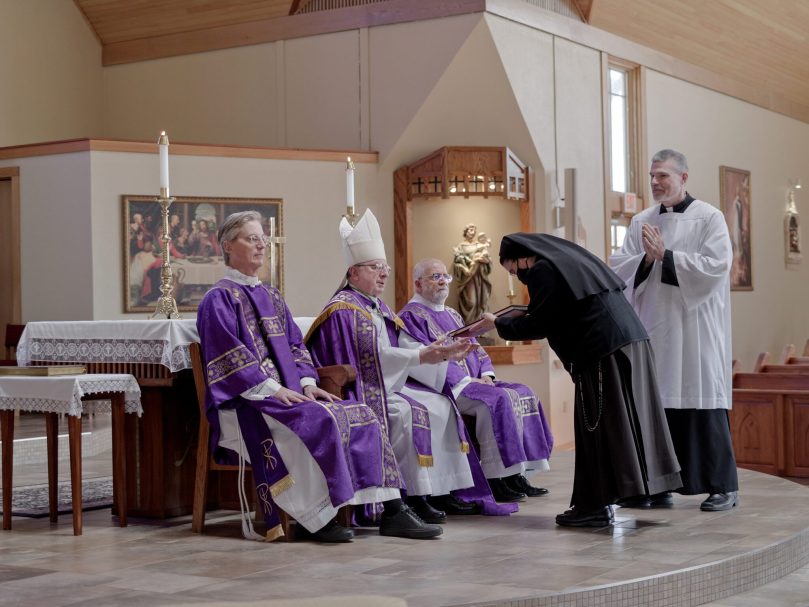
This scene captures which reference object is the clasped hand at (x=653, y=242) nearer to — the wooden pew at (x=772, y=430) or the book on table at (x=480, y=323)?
the book on table at (x=480, y=323)

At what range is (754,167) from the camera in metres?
16.2

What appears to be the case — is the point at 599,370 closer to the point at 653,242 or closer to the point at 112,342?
the point at 653,242

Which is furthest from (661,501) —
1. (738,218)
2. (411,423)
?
(738,218)

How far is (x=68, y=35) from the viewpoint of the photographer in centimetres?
1280

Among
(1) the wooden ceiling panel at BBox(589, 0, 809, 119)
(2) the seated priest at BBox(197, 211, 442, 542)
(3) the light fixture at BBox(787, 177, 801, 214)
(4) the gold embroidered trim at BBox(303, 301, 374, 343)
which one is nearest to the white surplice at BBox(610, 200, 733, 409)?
(4) the gold embroidered trim at BBox(303, 301, 374, 343)

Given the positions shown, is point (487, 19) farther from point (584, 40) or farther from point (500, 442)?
point (500, 442)

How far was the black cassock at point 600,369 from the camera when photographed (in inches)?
196

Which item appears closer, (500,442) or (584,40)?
(500,442)

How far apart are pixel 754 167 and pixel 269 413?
1276 centimetres

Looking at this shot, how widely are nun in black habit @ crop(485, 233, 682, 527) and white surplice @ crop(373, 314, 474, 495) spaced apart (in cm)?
58

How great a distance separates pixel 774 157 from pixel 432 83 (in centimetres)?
765

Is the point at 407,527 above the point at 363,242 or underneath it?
underneath

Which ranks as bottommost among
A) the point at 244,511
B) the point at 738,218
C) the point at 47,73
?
the point at 244,511

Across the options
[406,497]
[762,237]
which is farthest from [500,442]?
[762,237]
